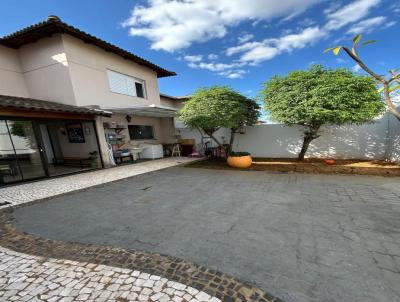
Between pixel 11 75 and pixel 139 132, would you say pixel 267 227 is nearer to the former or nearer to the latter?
pixel 139 132

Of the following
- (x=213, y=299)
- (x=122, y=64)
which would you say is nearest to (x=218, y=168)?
(x=213, y=299)

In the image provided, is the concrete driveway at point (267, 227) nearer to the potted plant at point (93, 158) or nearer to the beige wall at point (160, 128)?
the potted plant at point (93, 158)

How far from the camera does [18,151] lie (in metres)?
6.83

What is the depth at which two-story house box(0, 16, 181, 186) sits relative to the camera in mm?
6785

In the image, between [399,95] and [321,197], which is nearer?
[321,197]

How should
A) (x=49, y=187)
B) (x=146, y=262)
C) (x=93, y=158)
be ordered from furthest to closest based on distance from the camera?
(x=93, y=158) → (x=49, y=187) → (x=146, y=262)

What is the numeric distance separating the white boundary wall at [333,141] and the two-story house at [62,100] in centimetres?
510

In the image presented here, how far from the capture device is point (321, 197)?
4.07m

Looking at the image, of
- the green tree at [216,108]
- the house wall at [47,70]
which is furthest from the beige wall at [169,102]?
the green tree at [216,108]

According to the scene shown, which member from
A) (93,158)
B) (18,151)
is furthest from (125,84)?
(18,151)

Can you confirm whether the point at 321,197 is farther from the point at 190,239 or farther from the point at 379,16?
the point at 379,16

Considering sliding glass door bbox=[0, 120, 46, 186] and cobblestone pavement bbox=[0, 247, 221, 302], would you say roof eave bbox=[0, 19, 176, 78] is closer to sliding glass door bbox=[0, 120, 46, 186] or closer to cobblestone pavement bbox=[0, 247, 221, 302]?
sliding glass door bbox=[0, 120, 46, 186]

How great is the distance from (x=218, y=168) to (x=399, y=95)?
22.2 ft

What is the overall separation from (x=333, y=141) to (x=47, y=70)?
1333 centimetres
